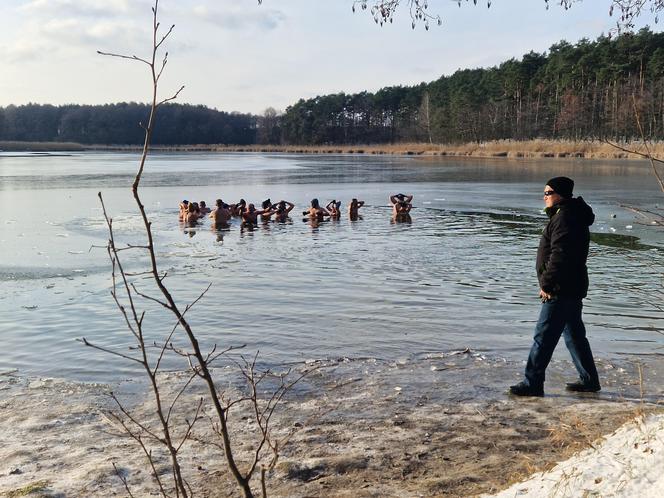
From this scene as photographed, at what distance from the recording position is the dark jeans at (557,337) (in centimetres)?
580

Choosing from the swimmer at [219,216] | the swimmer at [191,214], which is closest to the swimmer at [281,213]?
the swimmer at [219,216]

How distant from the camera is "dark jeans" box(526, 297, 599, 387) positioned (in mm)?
5801

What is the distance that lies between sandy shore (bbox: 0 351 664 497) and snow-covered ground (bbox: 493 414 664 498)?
2cm

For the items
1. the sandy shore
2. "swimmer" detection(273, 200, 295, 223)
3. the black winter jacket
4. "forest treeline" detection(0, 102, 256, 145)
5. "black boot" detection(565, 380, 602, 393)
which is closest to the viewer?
the sandy shore

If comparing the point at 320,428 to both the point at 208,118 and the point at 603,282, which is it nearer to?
the point at 603,282

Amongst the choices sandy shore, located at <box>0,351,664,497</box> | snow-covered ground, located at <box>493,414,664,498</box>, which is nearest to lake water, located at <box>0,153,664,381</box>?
sandy shore, located at <box>0,351,664,497</box>

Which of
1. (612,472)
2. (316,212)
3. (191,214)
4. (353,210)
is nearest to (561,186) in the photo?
(612,472)

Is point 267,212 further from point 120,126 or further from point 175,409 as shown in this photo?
point 120,126

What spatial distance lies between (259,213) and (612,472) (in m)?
19.0

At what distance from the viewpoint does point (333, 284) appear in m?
11.9

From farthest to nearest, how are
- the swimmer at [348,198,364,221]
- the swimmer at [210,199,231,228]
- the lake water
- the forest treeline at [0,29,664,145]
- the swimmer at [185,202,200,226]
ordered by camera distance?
the forest treeline at [0,29,664,145], the swimmer at [348,198,364,221], the swimmer at [185,202,200,226], the swimmer at [210,199,231,228], the lake water

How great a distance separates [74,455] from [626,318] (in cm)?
715

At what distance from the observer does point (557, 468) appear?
388cm

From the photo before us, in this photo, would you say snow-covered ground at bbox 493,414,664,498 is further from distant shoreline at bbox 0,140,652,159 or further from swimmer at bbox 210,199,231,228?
distant shoreline at bbox 0,140,652,159
